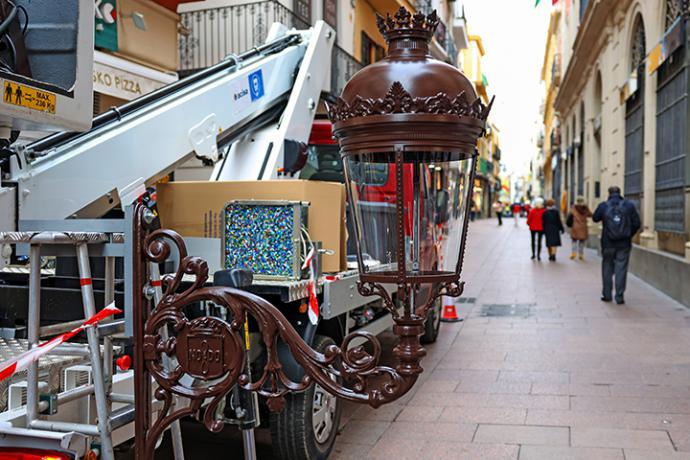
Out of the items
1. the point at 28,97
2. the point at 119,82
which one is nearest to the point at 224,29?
the point at 119,82

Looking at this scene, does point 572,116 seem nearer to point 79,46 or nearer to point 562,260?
point 562,260

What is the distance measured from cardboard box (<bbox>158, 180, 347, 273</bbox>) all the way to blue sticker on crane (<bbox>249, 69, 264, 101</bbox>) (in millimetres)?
1800

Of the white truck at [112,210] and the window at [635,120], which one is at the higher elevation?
the window at [635,120]

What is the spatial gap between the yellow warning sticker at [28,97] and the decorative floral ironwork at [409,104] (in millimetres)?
1234

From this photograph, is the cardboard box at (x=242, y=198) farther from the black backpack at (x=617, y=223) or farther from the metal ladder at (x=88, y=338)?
the black backpack at (x=617, y=223)

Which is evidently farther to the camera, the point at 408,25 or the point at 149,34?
the point at 149,34

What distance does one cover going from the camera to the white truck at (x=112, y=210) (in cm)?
260

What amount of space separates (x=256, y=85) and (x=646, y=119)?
1070 centimetres

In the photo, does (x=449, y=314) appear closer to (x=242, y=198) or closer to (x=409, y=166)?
(x=242, y=198)

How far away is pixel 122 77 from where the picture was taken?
11.0 metres

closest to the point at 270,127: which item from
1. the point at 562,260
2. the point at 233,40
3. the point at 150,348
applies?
the point at 150,348

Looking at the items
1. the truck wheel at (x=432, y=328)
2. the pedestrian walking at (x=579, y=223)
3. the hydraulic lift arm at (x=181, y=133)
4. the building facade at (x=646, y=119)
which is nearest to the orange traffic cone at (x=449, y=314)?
the truck wheel at (x=432, y=328)

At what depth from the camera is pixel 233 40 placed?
1528 cm

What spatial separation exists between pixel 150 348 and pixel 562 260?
19.9 meters
